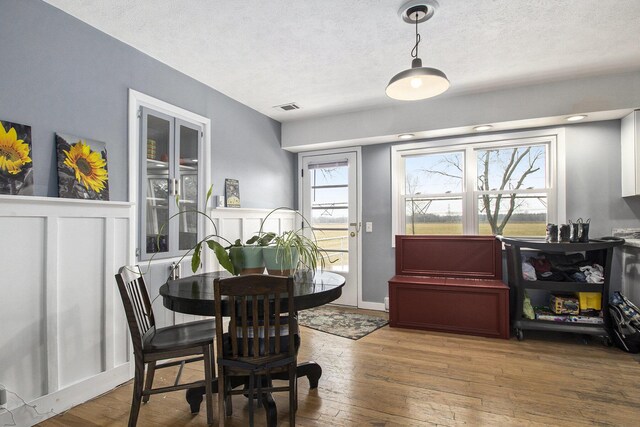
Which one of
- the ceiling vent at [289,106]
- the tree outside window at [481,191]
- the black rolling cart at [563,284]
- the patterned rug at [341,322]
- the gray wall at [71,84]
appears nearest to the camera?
the gray wall at [71,84]

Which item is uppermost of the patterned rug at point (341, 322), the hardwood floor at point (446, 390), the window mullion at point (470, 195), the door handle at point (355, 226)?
the window mullion at point (470, 195)

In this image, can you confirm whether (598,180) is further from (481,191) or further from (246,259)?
(246,259)

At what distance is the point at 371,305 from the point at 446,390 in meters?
2.24

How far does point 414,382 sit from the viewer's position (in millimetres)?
2465

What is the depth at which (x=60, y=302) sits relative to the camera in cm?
216

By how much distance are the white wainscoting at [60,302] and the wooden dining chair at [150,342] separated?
0.43 meters

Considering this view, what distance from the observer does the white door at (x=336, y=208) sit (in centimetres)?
471

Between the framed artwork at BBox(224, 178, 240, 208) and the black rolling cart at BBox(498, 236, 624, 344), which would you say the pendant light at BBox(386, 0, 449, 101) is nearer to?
the black rolling cart at BBox(498, 236, 624, 344)

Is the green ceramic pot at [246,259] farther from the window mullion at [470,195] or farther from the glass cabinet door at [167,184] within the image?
the window mullion at [470,195]

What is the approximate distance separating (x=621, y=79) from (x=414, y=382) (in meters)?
3.33

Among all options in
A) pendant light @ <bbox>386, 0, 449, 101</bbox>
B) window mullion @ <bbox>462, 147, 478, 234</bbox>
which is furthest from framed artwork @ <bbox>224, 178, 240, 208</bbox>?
window mullion @ <bbox>462, 147, 478, 234</bbox>

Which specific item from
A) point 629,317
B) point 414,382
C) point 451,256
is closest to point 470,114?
point 451,256

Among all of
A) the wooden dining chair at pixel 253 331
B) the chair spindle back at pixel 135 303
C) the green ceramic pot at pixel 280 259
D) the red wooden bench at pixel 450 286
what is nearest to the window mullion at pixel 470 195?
the red wooden bench at pixel 450 286

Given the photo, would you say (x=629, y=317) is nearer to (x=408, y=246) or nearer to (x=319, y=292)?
(x=408, y=246)
